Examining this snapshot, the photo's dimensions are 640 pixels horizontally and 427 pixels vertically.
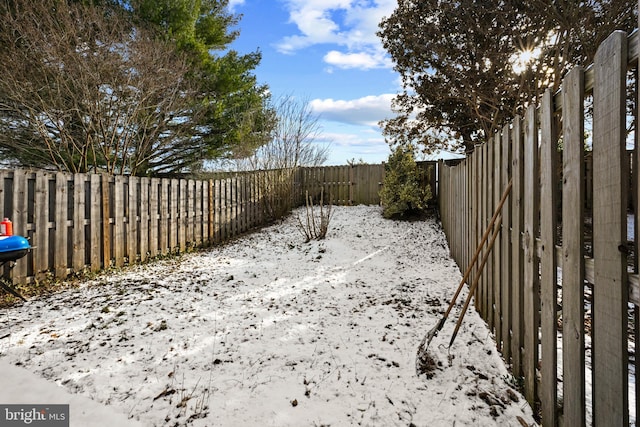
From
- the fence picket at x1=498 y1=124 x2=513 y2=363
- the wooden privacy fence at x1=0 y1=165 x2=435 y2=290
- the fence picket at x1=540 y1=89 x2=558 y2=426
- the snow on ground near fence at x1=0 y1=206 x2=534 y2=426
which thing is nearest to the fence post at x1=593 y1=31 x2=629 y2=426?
the fence picket at x1=540 y1=89 x2=558 y2=426

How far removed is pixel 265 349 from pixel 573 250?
7.15 ft

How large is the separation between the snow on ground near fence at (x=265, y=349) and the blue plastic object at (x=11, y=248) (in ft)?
1.87

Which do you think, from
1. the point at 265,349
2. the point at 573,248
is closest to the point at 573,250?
the point at 573,248

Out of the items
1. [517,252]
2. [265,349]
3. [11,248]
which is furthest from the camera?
[11,248]

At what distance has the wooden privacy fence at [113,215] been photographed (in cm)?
404

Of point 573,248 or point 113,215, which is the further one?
point 113,215

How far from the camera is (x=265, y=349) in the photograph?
101 inches

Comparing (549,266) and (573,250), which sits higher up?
(573,250)

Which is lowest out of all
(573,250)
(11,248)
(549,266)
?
(11,248)

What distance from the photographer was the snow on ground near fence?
1819 millimetres

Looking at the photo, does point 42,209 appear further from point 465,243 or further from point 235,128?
point 235,128

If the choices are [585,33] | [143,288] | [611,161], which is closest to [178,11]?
[143,288]

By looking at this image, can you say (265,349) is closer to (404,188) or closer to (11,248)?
(11,248)

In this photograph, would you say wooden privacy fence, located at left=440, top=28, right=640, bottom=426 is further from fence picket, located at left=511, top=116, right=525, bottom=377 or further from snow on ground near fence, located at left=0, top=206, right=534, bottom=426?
snow on ground near fence, located at left=0, top=206, right=534, bottom=426
